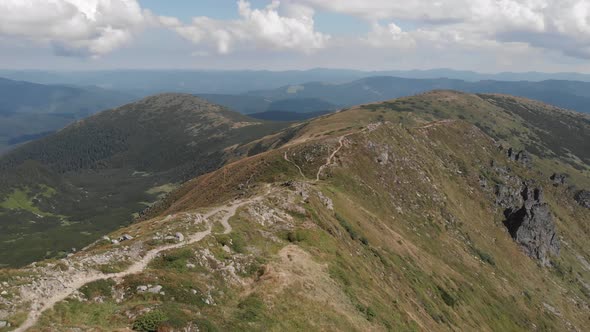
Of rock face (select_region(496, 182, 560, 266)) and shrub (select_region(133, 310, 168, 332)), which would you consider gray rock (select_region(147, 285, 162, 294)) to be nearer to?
shrub (select_region(133, 310, 168, 332))

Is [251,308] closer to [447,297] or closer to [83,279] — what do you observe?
[83,279]

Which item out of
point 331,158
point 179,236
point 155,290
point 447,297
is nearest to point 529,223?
point 447,297

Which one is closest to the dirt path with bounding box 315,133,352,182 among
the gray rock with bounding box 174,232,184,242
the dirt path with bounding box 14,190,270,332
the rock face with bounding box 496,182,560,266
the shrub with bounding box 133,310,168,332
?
the dirt path with bounding box 14,190,270,332

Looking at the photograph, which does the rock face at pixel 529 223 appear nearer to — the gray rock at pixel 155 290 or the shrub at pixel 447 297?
the shrub at pixel 447 297

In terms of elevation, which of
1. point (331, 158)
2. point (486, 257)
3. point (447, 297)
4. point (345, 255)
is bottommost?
point (486, 257)

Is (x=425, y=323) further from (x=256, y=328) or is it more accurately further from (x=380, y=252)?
(x=256, y=328)

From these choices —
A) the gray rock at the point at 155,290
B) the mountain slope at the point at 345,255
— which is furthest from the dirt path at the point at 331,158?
the gray rock at the point at 155,290
